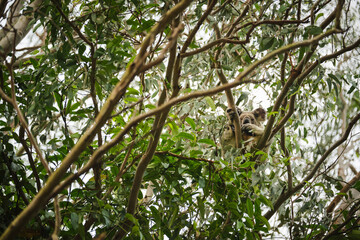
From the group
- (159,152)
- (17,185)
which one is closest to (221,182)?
(159,152)

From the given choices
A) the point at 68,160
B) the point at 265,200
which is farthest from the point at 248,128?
the point at 68,160

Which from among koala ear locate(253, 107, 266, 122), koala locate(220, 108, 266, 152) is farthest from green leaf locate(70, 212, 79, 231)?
koala ear locate(253, 107, 266, 122)

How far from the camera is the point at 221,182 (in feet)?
8.48

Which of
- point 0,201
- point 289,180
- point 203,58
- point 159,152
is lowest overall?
point 0,201

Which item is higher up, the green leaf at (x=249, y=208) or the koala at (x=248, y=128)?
the koala at (x=248, y=128)

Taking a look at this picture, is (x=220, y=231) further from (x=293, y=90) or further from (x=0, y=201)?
(x=0, y=201)

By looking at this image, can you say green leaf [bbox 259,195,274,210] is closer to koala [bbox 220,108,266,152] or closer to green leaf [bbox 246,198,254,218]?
green leaf [bbox 246,198,254,218]

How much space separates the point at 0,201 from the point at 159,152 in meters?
1.00

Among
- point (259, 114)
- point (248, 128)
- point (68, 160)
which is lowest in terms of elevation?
point (68, 160)

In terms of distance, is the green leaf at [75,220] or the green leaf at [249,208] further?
the green leaf at [249,208]

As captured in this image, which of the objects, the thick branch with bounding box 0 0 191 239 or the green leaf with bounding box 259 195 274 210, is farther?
the green leaf with bounding box 259 195 274 210

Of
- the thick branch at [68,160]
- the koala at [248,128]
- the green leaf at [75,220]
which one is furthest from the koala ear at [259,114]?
the thick branch at [68,160]

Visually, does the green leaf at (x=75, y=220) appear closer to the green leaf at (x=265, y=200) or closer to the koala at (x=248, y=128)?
the green leaf at (x=265, y=200)

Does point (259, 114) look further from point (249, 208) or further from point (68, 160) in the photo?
point (68, 160)
